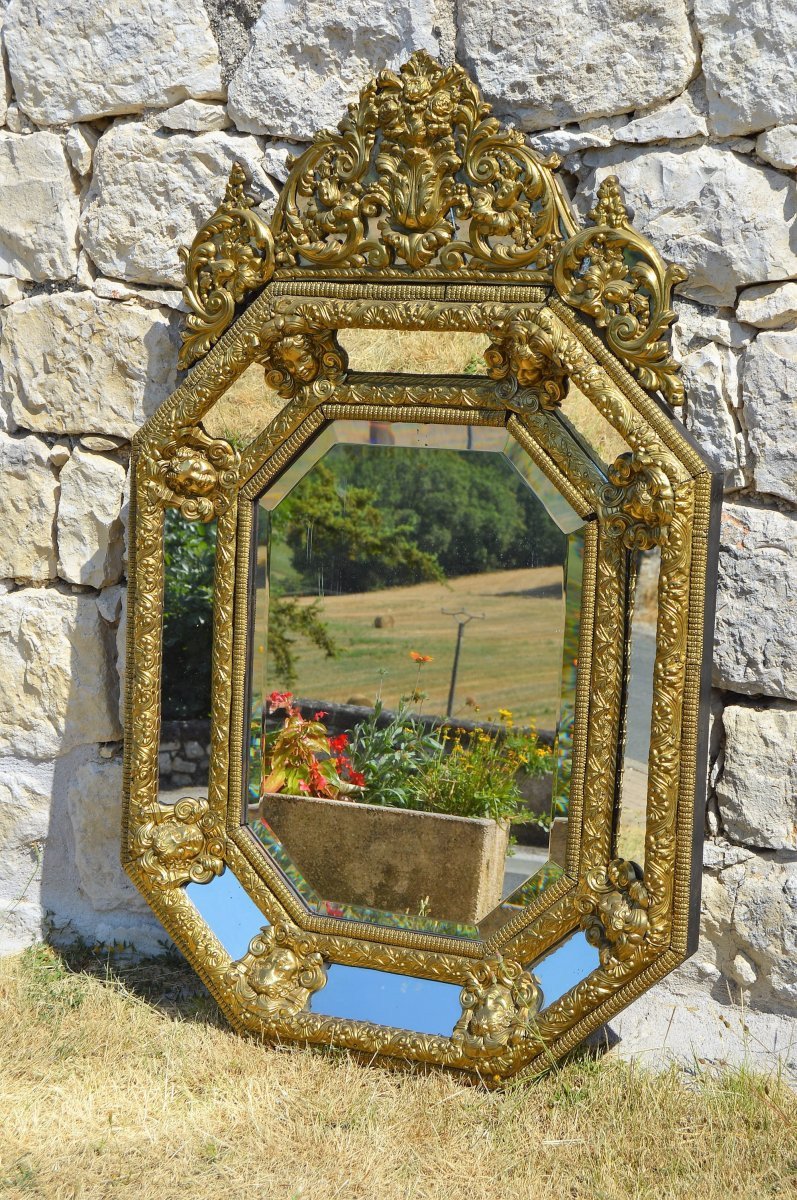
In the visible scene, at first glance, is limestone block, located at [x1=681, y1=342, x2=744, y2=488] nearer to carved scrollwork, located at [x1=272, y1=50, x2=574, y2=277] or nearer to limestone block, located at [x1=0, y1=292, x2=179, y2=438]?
carved scrollwork, located at [x1=272, y1=50, x2=574, y2=277]

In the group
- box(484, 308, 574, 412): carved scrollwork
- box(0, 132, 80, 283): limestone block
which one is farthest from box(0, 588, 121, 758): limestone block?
box(484, 308, 574, 412): carved scrollwork

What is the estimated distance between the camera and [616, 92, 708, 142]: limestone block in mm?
2182

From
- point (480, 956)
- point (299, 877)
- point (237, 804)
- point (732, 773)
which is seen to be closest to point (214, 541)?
point (237, 804)

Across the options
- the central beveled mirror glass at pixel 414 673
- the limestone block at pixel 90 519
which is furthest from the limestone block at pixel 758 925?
the limestone block at pixel 90 519

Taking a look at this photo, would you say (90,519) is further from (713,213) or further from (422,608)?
(713,213)

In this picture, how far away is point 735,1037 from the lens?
7.45 ft

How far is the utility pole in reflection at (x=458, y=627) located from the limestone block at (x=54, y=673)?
867mm

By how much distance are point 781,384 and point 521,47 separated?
33.4 inches

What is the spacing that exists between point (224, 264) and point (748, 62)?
42.8 inches

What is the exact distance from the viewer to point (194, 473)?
2.39 m

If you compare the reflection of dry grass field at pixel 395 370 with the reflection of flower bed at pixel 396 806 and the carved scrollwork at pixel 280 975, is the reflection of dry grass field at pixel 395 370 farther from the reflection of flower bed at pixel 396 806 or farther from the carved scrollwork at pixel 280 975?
the carved scrollwork at pixel 280 975

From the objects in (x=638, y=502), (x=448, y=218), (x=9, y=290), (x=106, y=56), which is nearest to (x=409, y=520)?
(x=638, y=502)

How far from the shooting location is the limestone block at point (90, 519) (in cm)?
266

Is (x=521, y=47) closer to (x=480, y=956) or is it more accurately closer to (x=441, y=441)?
(x=441, y=441)
